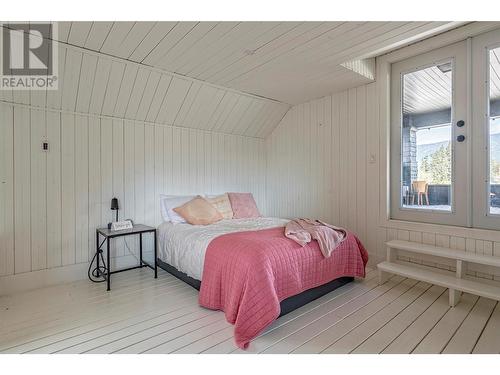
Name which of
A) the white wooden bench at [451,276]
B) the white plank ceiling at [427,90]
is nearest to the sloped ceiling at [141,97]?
the white plank ceiling at [427,90]

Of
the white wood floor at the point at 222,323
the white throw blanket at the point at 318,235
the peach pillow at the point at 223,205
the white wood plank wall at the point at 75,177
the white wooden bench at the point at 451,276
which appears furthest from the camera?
the peach pillow at the point at 223,205

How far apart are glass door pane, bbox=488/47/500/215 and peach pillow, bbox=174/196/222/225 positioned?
9.38ft

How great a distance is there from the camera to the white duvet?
8.17 feet

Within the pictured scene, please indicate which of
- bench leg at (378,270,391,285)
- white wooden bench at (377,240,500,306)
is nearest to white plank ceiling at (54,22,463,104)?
white wooden bench at (377,240,500,306)

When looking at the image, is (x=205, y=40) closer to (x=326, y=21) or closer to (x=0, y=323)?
(x=326, y=21)

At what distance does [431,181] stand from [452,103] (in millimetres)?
823

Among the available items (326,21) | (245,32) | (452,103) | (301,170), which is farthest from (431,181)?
(245,32)

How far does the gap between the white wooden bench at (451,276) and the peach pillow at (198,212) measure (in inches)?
78.0

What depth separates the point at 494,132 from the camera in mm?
2471

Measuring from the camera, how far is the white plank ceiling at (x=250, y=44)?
6.86ft

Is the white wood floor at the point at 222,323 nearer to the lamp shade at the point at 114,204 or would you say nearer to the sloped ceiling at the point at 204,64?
the lamp shade at the point at 114,204

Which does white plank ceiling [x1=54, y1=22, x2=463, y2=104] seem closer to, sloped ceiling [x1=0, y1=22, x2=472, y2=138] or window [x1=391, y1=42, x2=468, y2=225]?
sloped ceiling [x1=0, y1=22, x2=472, y2=138]

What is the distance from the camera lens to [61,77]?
2574 millimetres

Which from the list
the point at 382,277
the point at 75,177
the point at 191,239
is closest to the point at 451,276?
the point at 382,277
